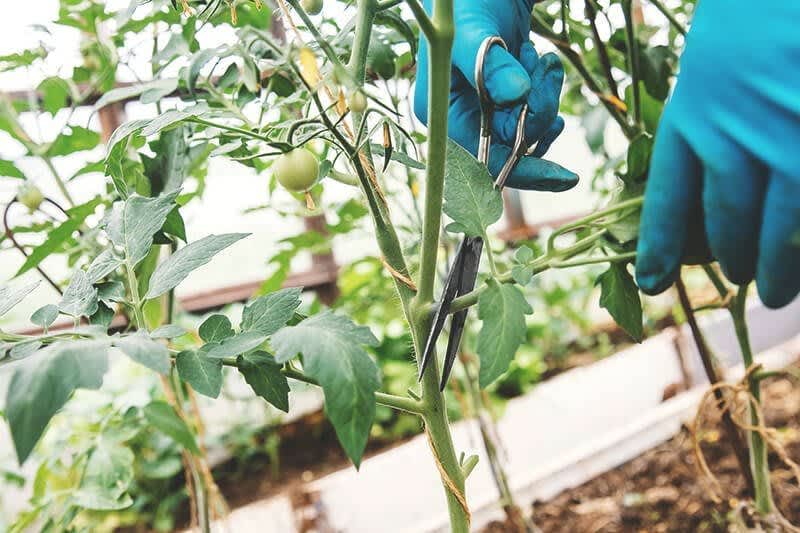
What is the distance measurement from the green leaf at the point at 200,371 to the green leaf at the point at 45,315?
116 millimetres

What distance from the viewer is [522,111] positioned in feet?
1.56

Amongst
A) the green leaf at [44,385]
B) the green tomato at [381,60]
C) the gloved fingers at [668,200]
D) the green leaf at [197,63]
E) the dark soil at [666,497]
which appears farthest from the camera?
the dark soil at [666,497]

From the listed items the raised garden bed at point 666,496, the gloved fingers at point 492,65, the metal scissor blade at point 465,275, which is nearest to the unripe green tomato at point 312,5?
the gloved fingers at point 492,65

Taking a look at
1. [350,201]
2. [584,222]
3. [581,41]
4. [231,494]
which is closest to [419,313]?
[584,222]

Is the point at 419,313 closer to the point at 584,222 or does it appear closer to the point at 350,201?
the point at 584,222

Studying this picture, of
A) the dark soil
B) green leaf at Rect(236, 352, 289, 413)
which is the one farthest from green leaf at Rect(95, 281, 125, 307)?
the dark soil

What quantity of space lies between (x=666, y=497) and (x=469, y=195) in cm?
88

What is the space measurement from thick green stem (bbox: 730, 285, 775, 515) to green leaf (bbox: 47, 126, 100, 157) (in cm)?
73

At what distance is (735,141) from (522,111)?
0.52ft

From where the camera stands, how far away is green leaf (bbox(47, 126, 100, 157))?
0.67 m

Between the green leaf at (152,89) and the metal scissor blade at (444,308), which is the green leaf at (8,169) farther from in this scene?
the metal scissor blade at (444,308)

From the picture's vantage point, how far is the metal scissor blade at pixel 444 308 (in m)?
0.43

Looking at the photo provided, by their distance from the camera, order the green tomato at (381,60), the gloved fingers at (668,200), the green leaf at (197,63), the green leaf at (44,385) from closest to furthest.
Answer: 1. the green leaf at (44,385)
2. the gloved fingers at (668,200)
3. the green leaf at (197,63)
4. the green tomato at (381,60)

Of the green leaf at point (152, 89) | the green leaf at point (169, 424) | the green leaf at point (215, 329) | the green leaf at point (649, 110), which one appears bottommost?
the green leaf at point (169, 424)
